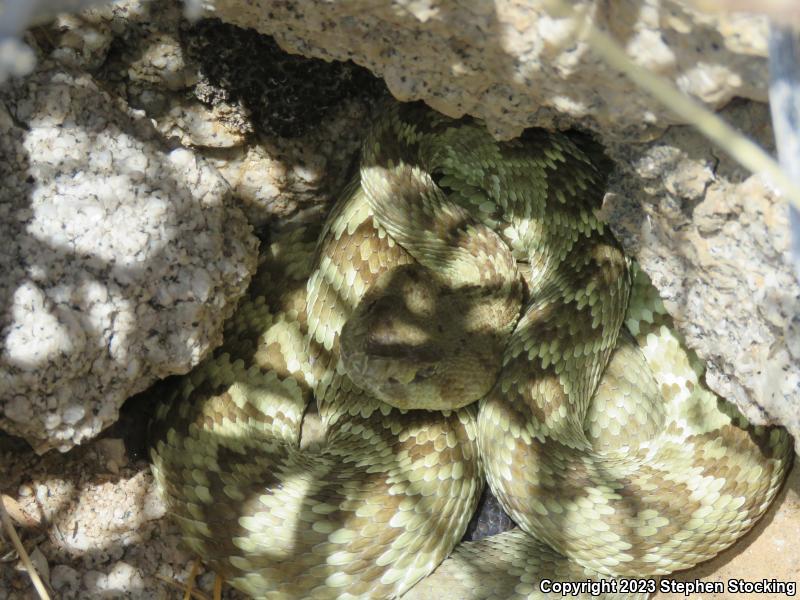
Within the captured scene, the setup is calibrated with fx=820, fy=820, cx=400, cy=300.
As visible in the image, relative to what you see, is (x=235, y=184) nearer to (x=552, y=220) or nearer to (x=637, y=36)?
(x=552, y=220)

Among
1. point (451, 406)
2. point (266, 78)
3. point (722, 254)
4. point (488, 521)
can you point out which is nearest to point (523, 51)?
point (722, 254)

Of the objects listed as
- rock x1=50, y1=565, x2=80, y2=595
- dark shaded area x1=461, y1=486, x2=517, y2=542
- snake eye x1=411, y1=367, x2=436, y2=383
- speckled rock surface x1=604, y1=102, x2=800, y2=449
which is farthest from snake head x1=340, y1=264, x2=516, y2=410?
rock x1=50, y1=565, x2=80, y2=595

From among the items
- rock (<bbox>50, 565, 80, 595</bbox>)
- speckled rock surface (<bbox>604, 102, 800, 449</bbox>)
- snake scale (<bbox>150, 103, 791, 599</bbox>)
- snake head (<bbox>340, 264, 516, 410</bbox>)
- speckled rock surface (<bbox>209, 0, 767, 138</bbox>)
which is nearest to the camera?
speckled rock surface (<bbox>209, 0, 767, 138</bbox>)

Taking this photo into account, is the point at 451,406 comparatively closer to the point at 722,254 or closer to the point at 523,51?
the point at 722,254

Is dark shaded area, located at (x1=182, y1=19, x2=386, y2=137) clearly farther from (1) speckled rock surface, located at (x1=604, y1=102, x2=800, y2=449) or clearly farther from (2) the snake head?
(1) speckled rock surface, located at (x1=604, y1=102, x2=800, y2=449)

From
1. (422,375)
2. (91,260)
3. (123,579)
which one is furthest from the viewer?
(422,375)
